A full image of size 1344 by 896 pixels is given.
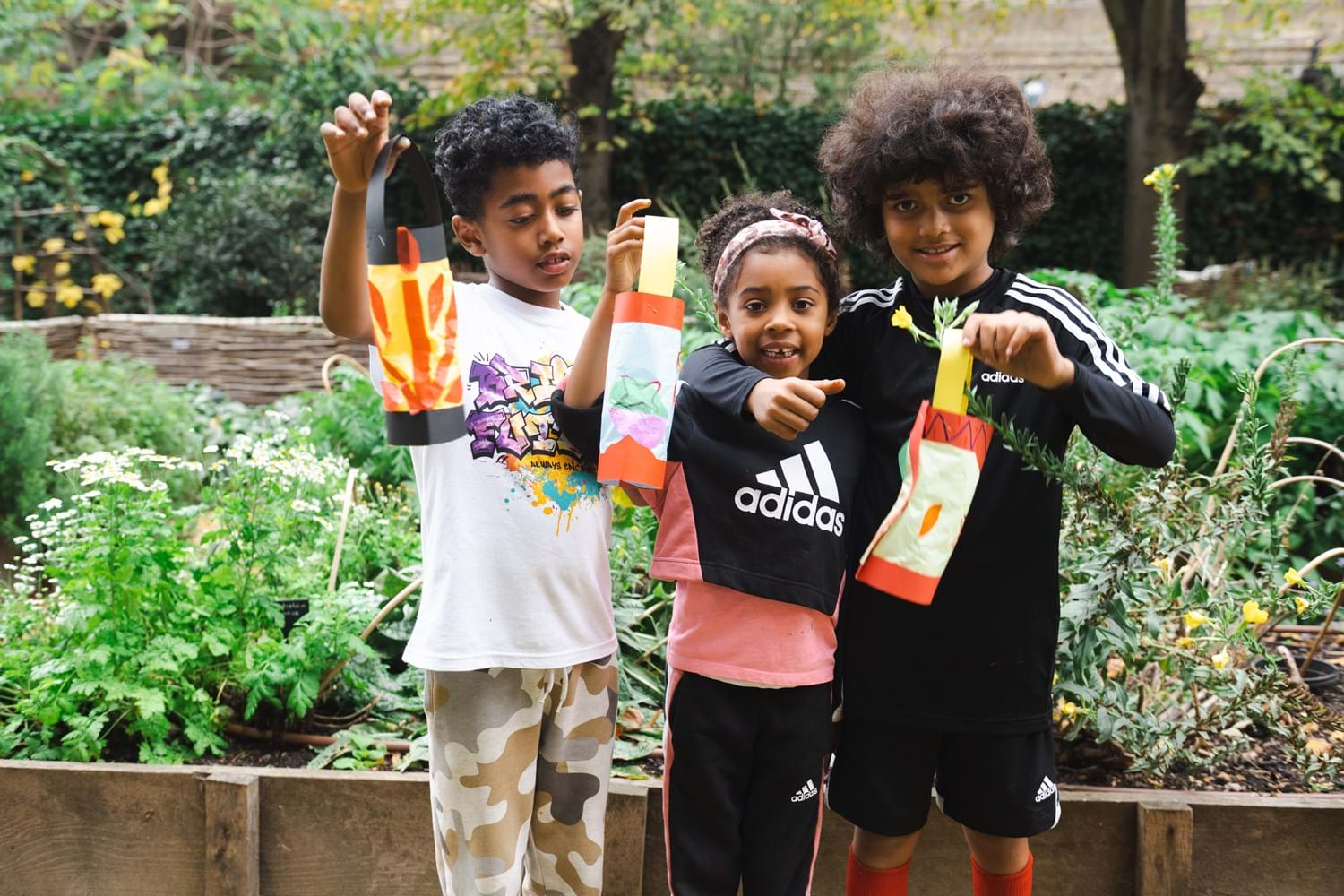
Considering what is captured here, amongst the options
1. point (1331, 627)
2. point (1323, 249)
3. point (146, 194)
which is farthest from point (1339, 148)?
point (146, 194)

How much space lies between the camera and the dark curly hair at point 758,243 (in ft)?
5.93

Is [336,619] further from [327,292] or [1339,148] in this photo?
[1339,148]

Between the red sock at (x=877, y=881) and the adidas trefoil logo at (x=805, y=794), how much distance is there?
0.81 ft

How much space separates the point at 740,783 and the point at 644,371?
0.68 meters

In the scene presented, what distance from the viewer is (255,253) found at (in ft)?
27.0

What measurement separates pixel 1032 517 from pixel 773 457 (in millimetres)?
437

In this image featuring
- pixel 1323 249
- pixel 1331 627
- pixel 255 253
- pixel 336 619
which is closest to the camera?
pixel 336 619

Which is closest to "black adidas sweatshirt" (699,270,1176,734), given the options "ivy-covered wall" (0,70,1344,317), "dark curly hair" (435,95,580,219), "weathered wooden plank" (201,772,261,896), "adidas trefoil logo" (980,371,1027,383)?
"adidas trefoil logo" (980,371,1027,383)

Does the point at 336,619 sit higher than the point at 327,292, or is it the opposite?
the point at 327,292

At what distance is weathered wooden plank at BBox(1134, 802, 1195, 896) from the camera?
2.18 m

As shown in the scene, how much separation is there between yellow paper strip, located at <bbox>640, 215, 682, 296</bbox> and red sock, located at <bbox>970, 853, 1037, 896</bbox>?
3.75 ft

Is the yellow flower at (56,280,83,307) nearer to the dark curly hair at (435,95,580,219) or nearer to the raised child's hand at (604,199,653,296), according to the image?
the dark curly hair at (435,95,580,219)

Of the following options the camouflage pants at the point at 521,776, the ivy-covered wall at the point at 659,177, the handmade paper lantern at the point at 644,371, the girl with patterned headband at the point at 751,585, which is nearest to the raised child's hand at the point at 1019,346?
the girl with patterned headband at the point at 751,585

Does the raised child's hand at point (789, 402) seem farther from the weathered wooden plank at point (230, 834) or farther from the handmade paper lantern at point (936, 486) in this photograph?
the weathered wooden plank at point (230, 834)
